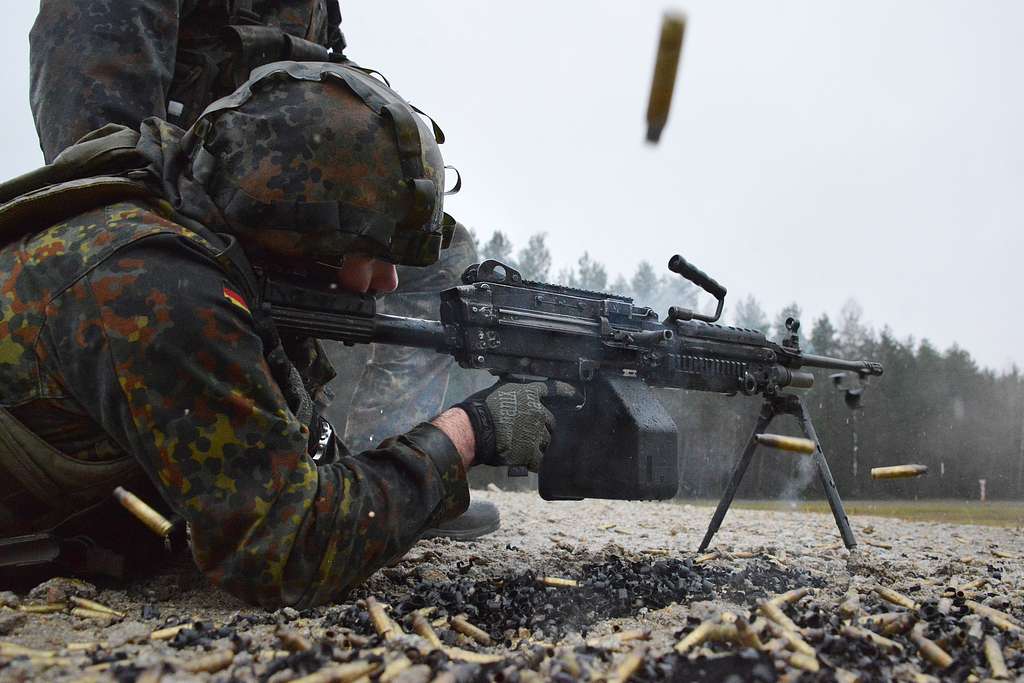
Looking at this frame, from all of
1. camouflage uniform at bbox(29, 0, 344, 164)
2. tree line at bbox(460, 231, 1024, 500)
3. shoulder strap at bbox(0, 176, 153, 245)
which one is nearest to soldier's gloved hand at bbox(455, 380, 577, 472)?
shoulder strap at bbox(0, 176, 153, 245)

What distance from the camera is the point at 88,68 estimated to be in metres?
3.71

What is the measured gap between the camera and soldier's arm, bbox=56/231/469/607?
2.10 meters

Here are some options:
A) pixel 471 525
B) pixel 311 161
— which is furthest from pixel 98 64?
pixel 471 525

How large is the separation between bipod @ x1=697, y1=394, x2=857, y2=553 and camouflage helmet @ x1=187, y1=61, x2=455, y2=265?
102 inches

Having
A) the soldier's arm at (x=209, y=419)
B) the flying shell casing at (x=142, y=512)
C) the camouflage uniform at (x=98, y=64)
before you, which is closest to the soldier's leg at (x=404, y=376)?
the camouflage uniform at (x=98, y=64)

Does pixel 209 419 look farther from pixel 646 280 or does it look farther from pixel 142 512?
pixel 646 280

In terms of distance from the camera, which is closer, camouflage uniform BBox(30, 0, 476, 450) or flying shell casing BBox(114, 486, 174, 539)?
flying shell casing BBox(114, 486, 174, 539)

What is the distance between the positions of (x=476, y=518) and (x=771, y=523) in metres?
3.10

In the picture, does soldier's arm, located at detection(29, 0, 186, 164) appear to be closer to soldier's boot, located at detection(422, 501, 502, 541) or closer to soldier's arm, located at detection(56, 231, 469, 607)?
soldier's arm, located at detection(56, 231, 469, 607)

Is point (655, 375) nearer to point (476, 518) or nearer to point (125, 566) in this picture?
point (476, 518)

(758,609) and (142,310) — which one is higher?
(142,310)

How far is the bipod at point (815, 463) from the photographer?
4.16m

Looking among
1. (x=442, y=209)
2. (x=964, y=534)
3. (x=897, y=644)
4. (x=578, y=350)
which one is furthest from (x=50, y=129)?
(x=964, y=534)

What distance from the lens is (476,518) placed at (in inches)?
174
